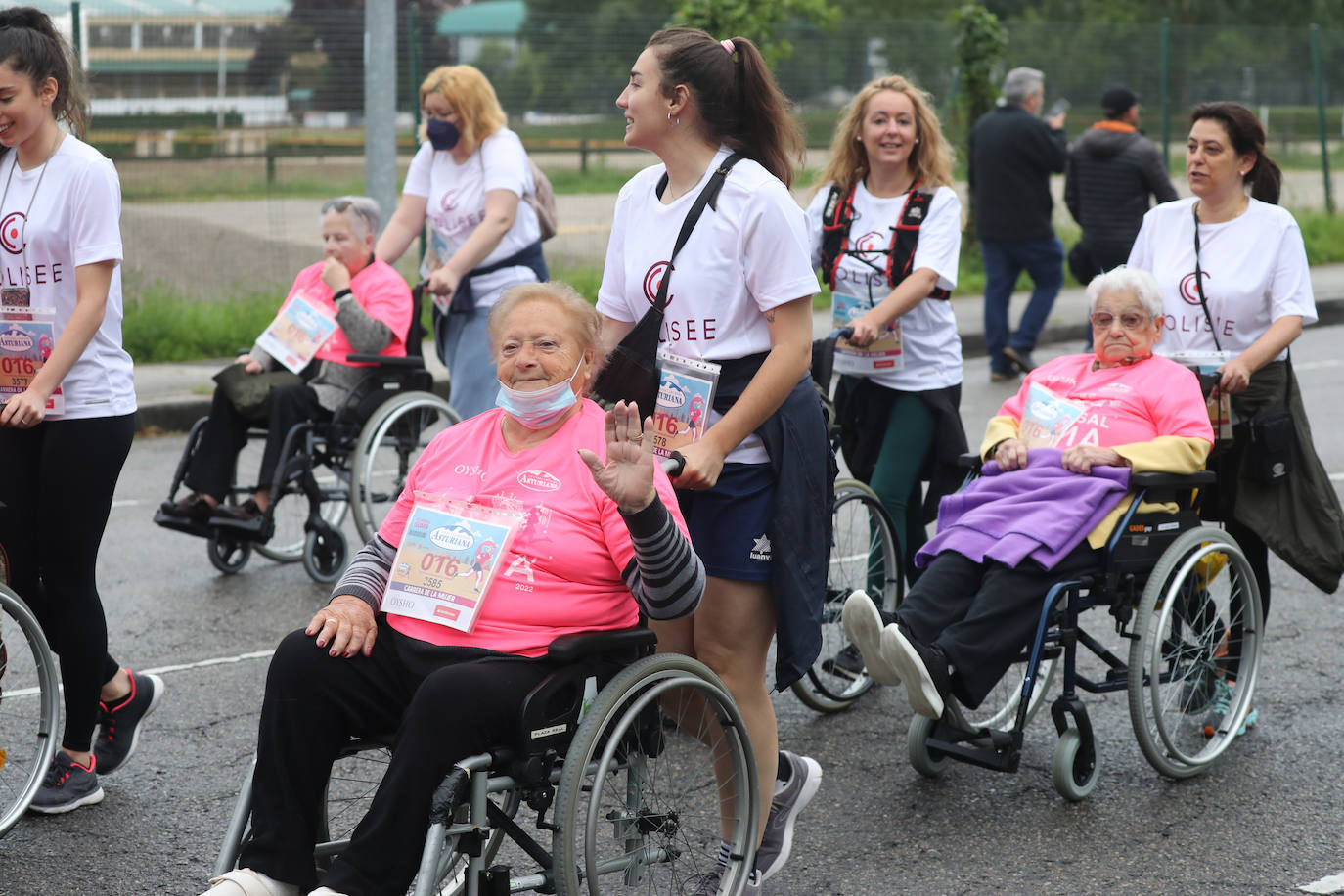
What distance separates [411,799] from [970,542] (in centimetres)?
185

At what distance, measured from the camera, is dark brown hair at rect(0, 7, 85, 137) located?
3.76 m

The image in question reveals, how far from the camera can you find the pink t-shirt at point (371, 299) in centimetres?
630

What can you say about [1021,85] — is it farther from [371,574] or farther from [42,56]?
[371,574]

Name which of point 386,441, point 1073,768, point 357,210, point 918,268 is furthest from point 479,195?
point 1073,768

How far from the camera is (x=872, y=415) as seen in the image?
511cm

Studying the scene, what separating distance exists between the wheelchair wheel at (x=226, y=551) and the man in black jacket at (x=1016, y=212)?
632 cm

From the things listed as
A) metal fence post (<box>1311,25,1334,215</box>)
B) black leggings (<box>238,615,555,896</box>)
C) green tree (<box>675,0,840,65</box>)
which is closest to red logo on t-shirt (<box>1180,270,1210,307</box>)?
black leggings (<box>238,615,555,896</box>)

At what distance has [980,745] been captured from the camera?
4109mm

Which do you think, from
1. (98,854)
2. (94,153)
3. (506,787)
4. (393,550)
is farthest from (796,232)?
(98,854)

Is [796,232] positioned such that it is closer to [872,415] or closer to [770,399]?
[770,399]

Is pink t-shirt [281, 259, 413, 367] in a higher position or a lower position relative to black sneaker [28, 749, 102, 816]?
higher

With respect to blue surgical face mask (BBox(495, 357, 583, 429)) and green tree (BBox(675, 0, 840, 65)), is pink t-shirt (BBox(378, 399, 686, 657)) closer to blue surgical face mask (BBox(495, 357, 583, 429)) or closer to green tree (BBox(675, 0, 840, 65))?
blue surgical face mask (BBox(495, 357, 583, 429))

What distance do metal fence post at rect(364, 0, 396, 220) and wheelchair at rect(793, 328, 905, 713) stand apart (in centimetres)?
606

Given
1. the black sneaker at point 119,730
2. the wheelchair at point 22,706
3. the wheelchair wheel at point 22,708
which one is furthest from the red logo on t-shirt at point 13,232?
the black sneaker at point 119,730
